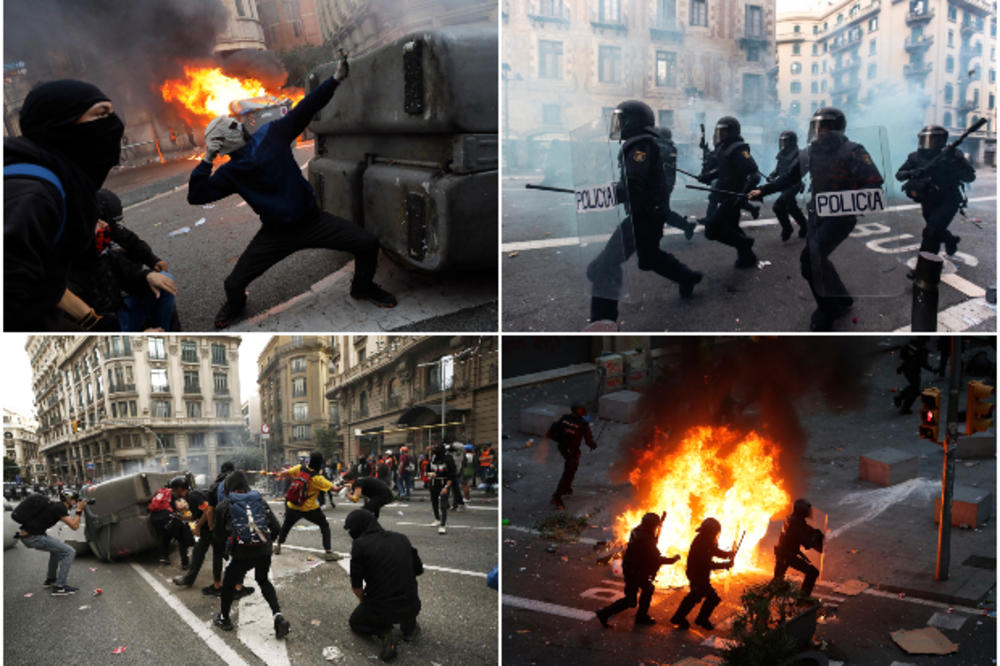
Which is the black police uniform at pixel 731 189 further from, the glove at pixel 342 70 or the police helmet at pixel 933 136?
the glove at pixel 342 70

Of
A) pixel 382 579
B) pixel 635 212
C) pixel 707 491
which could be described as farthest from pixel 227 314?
pixel 707 491

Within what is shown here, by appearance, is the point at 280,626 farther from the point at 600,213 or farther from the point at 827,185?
the point at 827,185

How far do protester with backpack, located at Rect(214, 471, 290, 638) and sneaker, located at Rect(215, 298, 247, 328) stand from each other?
913 millimetres

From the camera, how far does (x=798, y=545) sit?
15.9 feet

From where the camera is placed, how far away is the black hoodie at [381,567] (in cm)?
393

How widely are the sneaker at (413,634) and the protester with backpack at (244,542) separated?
0.72 metres

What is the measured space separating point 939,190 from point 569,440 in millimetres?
4091

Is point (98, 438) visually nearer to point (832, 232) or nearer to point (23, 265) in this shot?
point (23, 265)

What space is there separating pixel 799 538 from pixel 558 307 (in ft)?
7.76

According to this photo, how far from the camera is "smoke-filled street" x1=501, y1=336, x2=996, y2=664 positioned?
15.1ft

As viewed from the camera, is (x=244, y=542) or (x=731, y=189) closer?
(x=244, y=542)

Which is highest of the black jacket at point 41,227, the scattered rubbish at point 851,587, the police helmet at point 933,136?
the police helmet at point 933,136

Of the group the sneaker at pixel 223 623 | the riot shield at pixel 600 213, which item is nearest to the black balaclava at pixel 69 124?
the sneaker at pixel 223 623

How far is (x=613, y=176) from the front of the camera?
4.39 metres
